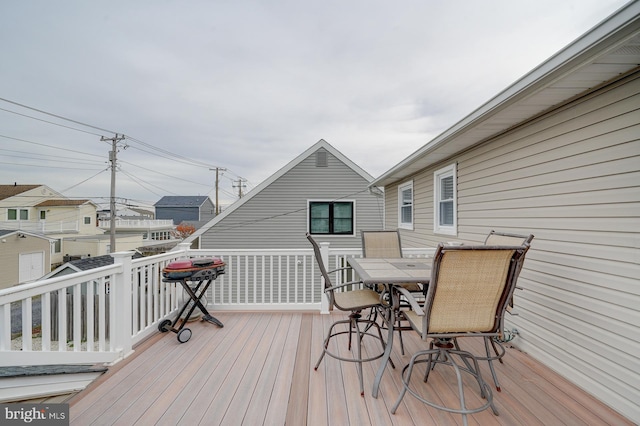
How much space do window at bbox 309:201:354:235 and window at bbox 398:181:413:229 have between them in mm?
1784

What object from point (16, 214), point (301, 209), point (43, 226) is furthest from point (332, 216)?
point (43, 226)

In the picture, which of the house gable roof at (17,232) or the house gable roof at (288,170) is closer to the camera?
the house gable roof at (288,170)

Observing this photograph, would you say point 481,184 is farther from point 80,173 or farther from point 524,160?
point 80,173

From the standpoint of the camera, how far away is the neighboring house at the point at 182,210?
124 ft

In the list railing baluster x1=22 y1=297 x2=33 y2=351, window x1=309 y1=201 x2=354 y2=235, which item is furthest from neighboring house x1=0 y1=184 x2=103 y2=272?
railing baluster x1=22 y1=297 x2=33 y2=351

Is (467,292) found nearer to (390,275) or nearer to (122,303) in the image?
(390,275)

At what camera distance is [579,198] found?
90.4 inches

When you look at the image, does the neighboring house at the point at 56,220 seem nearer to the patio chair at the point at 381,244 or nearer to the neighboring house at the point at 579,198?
the patio chair at the point at 381,244

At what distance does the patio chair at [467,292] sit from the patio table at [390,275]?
293 mm

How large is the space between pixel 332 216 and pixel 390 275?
6401 mm

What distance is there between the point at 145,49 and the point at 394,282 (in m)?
7.30

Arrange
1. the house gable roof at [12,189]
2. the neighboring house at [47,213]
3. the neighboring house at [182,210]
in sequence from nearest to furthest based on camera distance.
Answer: the house gable roof at [12,189] → the neighboring house at [47,213] → the neighboring house at [182,210]

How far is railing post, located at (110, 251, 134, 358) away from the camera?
260 centimetres

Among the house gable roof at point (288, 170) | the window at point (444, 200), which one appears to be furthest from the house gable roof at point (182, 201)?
the window at point (444, 200)
